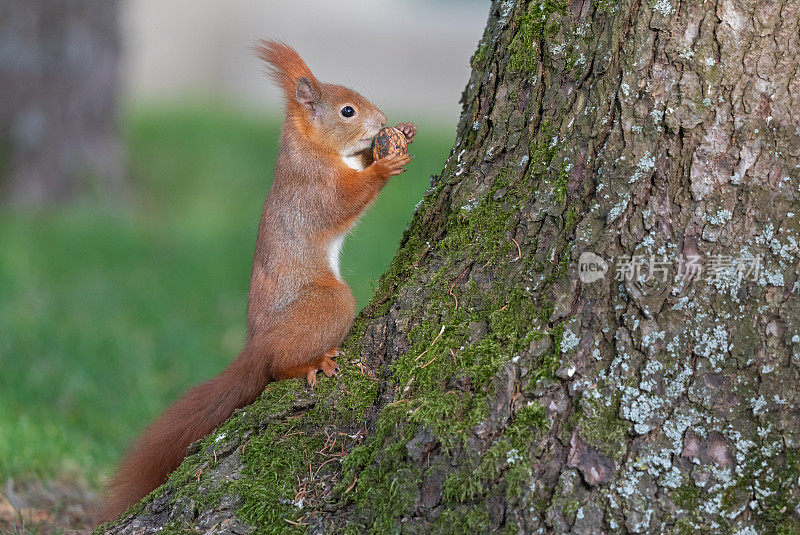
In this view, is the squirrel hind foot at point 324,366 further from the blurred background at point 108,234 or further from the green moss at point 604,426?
the green moss at point 604,426

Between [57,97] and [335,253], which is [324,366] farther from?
[57,97]

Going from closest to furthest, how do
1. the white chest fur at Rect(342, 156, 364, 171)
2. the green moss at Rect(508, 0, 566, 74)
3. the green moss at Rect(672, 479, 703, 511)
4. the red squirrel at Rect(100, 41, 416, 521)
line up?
the green moss at Rect(672, 479, 703, 511)
the green moss at Rect(508, 0, 566, 74)
the red squirrel at Rect(100, 41, 416, 521)
the white chest fur at Rect(342, 156, 364, 171)

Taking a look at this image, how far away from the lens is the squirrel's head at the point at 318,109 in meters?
3.03

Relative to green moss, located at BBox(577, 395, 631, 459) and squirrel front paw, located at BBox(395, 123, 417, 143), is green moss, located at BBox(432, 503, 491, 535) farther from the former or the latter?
squirrel front paw, located at BBox(395, 123, 417, 143)

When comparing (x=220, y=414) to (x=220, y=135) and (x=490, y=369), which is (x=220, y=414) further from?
(x=220, y=135)

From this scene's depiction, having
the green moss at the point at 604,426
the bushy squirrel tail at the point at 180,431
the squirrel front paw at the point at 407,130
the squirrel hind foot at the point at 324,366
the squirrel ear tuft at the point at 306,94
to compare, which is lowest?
the bushy squirrel tail at the point at 180,431

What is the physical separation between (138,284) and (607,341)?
4811mm

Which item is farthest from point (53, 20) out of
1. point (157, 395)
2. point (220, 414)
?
point (220, 414)

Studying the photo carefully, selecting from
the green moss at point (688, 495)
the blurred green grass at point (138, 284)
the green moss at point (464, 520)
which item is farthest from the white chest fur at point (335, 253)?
the green moss at point (688, 495)

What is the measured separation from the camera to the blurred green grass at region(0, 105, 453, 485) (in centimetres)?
379

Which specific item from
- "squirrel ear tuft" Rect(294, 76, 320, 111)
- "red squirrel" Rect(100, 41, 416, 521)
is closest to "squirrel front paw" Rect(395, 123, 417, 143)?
"red squirrel" Rect(100, 41, 416, 521)

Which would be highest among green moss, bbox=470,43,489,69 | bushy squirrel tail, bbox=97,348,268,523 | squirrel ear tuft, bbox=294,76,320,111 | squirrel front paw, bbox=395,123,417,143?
green moss, bbox=470,43,489,69

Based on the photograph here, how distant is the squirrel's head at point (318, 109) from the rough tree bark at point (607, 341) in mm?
1171

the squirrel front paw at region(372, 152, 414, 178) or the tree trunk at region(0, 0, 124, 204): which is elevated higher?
the squirrel front paw at region(372, 152, 414, 178)
